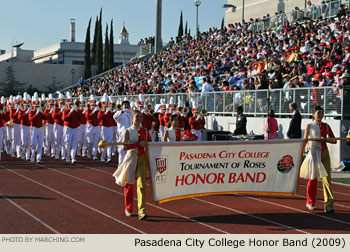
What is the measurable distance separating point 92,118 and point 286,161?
1049 centimetres

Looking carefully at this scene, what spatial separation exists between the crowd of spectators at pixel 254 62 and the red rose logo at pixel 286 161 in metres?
3.20

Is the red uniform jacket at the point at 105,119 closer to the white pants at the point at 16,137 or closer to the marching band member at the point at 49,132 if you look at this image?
the marching band member at the point at 49,132

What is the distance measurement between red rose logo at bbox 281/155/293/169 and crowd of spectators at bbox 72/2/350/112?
126 inches

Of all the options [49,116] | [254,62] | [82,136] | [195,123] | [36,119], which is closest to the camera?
[36,119]

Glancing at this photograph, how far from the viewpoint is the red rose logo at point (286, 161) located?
10219 millimetres

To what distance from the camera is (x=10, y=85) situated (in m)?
55.7

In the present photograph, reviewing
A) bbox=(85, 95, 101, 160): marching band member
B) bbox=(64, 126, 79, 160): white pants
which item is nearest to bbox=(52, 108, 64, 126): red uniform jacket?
bbox=(85, 95, 101, 160): marching band member

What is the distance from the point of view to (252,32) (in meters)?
32.6

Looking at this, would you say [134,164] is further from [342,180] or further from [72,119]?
[72,119]

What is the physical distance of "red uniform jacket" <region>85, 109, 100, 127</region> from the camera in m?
19.5

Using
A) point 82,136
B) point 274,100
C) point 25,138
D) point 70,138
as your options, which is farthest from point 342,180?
point 25,138

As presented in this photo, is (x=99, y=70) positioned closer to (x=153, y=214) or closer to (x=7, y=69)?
(x=7, y=69)

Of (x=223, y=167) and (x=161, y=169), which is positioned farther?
(x=223, y=167)

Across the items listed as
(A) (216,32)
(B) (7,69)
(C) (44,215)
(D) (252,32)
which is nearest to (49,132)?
(C) (44,215)
